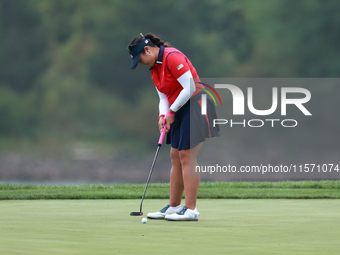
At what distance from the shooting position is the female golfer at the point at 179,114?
3.69m

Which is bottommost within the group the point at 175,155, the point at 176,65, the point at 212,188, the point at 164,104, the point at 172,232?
the point at 212,188

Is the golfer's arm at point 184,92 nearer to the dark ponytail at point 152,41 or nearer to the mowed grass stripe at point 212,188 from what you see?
the dark ponytail at point 152,41

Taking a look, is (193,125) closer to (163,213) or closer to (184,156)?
(184,156)

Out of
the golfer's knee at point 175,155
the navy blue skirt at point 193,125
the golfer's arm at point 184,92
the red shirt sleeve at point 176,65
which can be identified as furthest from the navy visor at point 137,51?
the golfer's knee at point 175,155

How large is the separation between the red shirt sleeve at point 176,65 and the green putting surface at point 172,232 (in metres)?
1.07

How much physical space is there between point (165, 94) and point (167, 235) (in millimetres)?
1498

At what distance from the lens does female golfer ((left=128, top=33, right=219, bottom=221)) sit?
3.69 m

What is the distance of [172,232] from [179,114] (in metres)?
1.18

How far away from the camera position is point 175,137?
3883 mm

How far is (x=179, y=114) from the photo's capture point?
12.6ft

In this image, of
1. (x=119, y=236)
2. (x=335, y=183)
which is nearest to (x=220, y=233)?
(x=119, y=236)

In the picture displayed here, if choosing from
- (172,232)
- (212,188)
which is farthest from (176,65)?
(212,188)

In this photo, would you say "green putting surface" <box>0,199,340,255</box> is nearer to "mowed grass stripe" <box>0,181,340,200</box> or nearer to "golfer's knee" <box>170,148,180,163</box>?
"golfer's knee" <box>170,148,180,163</box>

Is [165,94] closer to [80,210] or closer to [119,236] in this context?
[80,210]
